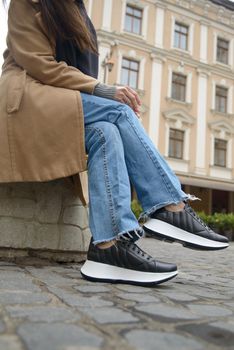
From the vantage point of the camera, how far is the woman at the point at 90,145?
1.75m

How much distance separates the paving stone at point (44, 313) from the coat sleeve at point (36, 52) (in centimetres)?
116

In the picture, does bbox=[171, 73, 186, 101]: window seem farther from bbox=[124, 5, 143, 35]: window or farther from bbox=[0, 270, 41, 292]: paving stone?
bbox=[0, 270, 41, 292]: paving stone

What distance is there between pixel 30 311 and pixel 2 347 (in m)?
0.30

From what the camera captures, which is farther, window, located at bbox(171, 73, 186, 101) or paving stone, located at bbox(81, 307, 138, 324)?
window, located at bbox(171, 73, 186, 101)

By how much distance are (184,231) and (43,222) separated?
0.97 metres

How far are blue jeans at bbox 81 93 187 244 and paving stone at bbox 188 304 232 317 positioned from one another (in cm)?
47

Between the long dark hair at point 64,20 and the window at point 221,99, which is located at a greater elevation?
the window at point 221,99

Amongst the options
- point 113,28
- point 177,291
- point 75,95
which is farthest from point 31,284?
point 113,28

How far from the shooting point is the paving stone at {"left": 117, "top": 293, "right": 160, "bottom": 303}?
139 centimetres

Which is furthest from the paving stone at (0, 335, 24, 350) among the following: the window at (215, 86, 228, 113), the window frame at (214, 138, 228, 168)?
the window at (215, 86, 228, 113)

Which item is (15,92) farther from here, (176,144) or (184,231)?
(176,144)

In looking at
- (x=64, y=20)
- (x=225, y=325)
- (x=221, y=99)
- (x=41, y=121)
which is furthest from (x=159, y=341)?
(x=221, y=99)

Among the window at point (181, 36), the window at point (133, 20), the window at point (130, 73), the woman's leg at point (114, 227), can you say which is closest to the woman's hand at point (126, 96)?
the woman's leg at point (114, 227)

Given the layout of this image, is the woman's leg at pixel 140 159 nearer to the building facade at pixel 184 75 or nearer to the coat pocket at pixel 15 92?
the coat pocket at pixel 15 92
